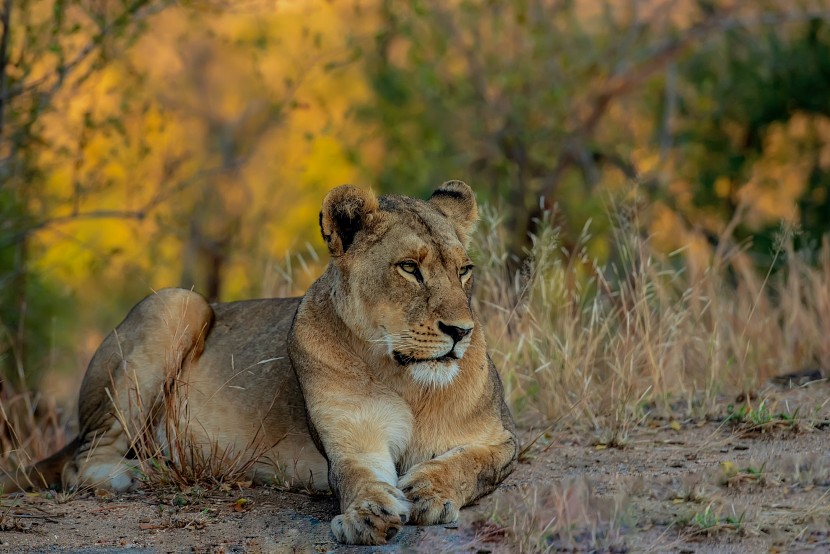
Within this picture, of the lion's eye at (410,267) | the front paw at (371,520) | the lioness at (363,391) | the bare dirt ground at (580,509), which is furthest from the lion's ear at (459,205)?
the front paw at (371,520)

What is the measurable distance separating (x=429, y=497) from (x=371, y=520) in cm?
30

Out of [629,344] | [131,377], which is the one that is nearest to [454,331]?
[131,377]

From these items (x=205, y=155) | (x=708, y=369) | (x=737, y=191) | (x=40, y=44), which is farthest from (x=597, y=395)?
(x=205, y=155)

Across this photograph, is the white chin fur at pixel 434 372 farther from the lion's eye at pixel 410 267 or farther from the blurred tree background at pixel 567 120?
the blurred tree background at pixel 567 120

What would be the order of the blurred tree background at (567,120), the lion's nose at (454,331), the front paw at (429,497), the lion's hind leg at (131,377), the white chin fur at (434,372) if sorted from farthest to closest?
the blurred tree background at (567,120) < the lion's hind leg at (131,377) < the white chin fur at (434,372) < the lion's nose at (454,331) < the front paw at (429,497)

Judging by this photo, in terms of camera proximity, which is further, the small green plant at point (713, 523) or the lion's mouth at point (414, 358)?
the lion's mouth at point (414, 358)

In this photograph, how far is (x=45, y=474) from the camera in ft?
18.5

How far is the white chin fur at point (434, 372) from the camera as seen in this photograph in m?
4.41

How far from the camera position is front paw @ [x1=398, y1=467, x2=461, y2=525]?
164 inches

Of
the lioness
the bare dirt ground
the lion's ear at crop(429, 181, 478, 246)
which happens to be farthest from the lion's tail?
the lion's ear at crop(429, 181, 478, 246)

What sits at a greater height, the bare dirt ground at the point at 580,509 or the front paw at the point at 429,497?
the front paw at the point at 429,497

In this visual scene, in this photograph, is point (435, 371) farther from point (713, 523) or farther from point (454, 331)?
point (713, 523)

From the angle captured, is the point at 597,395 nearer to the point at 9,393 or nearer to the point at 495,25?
the point at 9,393

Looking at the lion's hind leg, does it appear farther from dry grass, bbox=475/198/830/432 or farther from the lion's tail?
dry grass, bbox=475/198/830/432
